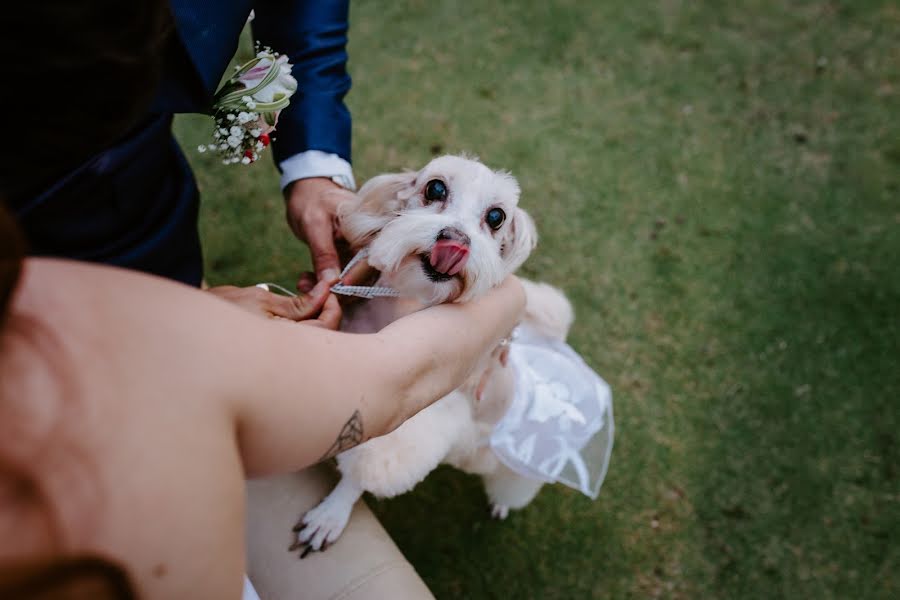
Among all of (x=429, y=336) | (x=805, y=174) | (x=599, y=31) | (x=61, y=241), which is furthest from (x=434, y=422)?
(x=599, y=31)

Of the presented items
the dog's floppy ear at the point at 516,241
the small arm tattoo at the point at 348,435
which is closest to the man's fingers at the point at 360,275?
the dog's floppy ear at the point at 516,241

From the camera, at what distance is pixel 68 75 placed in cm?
64

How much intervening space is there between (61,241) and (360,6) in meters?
2.75

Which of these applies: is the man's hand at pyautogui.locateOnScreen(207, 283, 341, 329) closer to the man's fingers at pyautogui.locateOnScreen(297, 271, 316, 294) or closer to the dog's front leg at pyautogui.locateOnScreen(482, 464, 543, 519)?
the man's fingers at pyautogui.locateOnScreen(297, 271, 316, 294)

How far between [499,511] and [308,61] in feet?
5.71

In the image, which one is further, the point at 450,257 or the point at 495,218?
the point at 495,218

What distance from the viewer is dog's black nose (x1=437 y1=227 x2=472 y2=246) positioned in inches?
52.9

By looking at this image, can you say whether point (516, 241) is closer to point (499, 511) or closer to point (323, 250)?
point (323, 250)

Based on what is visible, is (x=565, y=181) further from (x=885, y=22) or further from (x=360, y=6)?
(x=885, y=22)

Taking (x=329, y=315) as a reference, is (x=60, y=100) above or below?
above

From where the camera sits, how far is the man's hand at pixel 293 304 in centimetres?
135

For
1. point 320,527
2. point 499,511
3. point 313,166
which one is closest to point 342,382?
point 320,527

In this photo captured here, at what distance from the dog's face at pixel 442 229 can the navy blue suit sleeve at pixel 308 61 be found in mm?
290

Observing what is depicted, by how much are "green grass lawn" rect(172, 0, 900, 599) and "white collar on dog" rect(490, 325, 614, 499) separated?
0.57m
